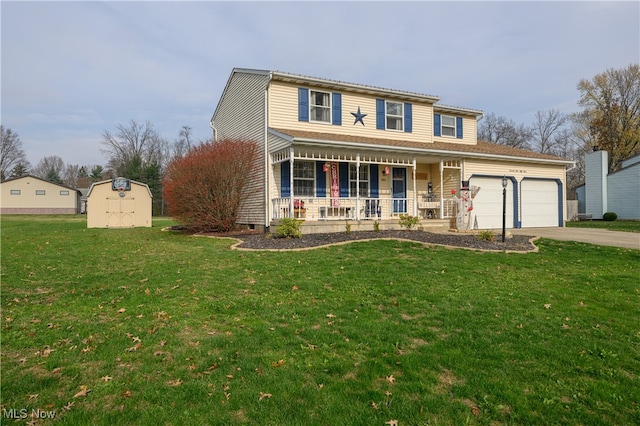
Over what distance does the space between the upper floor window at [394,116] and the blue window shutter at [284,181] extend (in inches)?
202

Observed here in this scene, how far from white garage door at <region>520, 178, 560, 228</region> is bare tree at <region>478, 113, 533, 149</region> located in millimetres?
28985

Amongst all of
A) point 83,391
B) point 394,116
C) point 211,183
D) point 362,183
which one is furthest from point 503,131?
point 83,391

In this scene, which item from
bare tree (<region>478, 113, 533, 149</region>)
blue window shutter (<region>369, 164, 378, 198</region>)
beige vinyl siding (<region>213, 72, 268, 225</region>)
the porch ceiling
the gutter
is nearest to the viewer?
the gutter

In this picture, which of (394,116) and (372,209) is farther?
(394,116)

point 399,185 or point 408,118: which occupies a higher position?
point 408,118

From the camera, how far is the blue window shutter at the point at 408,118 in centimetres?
1666

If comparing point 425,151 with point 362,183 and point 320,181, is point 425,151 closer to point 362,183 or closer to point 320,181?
point 362,183

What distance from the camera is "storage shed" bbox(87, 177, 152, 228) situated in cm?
2041

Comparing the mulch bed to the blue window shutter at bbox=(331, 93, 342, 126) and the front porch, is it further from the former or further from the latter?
the blue window shutter at bbox=(331, 93, 342, 126)

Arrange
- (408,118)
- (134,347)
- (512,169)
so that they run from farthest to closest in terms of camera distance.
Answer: (512,169) → (408,118) → (134,347)

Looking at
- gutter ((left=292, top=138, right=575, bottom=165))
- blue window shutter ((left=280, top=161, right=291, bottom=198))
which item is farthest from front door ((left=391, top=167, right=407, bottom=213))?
blue window shutter ((left=280, top=161, right=291, bottom=198))

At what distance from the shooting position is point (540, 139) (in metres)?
46.0

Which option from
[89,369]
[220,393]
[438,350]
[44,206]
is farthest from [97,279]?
[44,206]

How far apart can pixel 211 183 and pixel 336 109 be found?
19.2 ft
